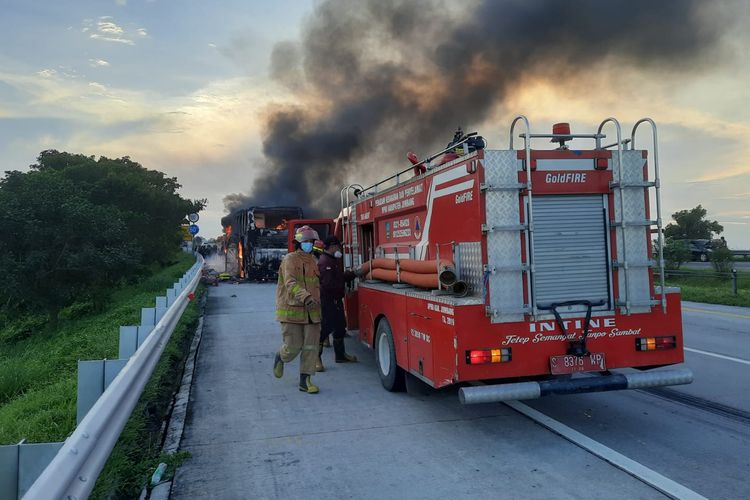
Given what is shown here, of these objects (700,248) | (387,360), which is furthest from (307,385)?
(700,248)

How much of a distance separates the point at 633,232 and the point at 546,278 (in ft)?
3.15

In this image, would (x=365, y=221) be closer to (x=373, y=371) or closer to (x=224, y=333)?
(x=373, y=371)

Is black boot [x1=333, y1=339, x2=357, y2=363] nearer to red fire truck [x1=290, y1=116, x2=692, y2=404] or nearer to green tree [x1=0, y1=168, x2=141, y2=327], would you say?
red fire truck [x1=290, y1=116, x2=692, y2=404]

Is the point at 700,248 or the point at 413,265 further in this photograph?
the point at 700,248

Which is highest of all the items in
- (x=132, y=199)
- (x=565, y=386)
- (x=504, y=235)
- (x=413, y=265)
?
(x=132, y=199)

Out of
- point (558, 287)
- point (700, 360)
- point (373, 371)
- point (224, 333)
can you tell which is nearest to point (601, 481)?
point (558, 287)

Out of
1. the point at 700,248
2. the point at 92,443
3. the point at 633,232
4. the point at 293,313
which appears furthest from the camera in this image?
the point at 700,248

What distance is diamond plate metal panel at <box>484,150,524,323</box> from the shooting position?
482 centimetres

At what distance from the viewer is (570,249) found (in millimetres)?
5078

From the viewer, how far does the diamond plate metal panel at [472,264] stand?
4.91 metres

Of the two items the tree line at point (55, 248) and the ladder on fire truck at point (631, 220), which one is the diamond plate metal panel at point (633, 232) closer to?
the ladder on fire truck at point (631, 220)

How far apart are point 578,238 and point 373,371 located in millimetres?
3694

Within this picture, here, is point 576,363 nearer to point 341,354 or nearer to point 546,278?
point 546,278

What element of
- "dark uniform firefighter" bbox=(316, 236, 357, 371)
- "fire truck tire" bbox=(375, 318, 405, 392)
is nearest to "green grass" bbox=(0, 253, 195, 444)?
"dark uniform firefighter" bbox=(316, 236, 357, 371)
